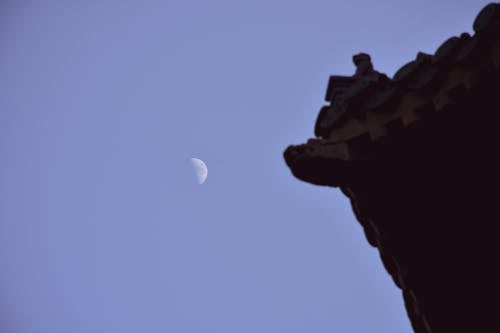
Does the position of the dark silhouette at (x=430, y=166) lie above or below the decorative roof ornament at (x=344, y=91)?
below

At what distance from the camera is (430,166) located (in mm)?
5074

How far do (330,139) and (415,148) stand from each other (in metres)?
0.86

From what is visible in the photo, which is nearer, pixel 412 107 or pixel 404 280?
pixel 412 107

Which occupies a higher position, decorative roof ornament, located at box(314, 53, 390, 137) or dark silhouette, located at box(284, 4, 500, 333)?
decorative roof ornament, located at box(314, 53, 390, 137)

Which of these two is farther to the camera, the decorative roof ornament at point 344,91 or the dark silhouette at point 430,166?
the decorative roof ornament at point 344,91

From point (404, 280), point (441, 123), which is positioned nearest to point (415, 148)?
point (441, 123)

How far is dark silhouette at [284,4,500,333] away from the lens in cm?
456

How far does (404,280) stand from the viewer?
5523 mm

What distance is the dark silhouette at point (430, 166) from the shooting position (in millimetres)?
4559

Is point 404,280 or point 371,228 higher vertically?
point 371,228

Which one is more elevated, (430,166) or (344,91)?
(344,91)

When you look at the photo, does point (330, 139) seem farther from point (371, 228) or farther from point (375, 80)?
point (371, 228)

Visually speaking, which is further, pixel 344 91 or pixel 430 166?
pixel 344 91

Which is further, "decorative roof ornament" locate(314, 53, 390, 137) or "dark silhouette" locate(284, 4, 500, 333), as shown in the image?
"decorative roof ornament" locate(314, 53, 390, 137)
